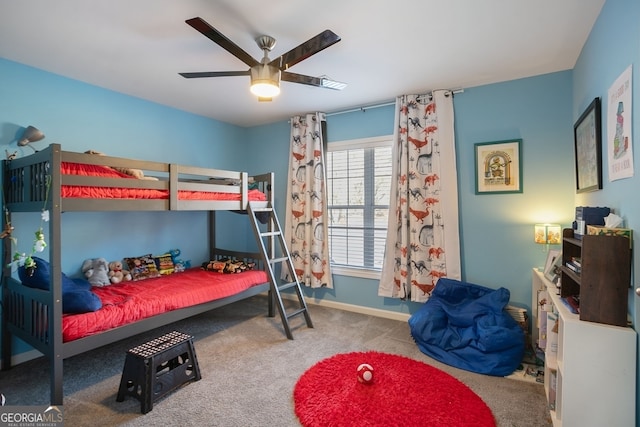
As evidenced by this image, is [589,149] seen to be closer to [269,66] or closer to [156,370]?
[269,66]

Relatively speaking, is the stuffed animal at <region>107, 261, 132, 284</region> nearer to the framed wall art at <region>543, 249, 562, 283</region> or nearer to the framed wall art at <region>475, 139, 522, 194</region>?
the framed wall art at <region>475, 139, 522, 194</region>

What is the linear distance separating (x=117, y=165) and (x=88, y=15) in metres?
0.96

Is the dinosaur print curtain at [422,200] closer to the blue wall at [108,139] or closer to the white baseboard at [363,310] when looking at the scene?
the white baseboard at [363,310]

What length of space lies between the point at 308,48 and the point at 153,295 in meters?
2.33

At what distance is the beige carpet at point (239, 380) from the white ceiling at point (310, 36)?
2.52m

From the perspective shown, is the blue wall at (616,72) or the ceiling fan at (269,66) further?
the ceiling fan at (269,66)

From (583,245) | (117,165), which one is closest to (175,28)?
(117,165)

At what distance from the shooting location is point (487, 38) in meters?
2.26

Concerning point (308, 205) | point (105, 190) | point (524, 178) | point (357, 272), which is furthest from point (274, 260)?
point (524, 178)

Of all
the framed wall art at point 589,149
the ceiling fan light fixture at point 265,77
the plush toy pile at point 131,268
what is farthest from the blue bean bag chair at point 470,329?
the plush toy pile at point 131,268

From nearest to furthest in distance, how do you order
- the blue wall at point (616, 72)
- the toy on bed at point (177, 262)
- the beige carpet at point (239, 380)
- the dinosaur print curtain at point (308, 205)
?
the blue wall at point (616, 72) → the beige carpet at point (239, 380) → the toy on bed at point (177, 262) → the dinosaur print curtain at point (308, 205)

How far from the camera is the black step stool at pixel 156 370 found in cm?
202

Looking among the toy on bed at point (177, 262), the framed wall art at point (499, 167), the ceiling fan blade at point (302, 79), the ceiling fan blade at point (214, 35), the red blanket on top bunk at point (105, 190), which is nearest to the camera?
the ceiling fan blade at point (214, 35)

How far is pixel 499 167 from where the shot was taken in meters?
3.07
